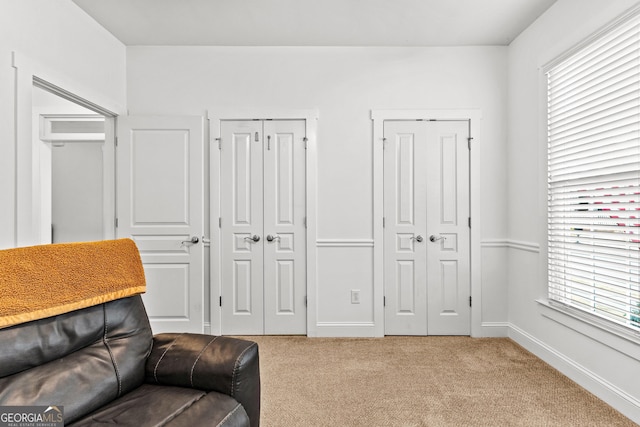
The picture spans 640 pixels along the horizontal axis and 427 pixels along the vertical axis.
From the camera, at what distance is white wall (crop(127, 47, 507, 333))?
11.6 ft

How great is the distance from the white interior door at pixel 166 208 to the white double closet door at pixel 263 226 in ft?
0.86

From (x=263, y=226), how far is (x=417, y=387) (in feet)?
6.36

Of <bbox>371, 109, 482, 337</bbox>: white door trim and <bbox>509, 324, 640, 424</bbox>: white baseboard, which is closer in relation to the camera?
<bbox>509, 324, 640, 424</bbox>: white baseboard

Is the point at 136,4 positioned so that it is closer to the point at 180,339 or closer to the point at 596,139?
→ the point at 180,339

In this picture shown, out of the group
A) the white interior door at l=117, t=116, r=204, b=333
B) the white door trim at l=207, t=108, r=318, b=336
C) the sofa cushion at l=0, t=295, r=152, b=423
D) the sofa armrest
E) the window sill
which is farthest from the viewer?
the white door trim at l=207, t=108, r=318, b=336

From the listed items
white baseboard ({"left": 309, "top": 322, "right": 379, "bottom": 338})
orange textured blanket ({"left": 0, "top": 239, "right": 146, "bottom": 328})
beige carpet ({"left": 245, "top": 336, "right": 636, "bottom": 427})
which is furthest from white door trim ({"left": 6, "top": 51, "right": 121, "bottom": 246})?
white baseboard ({"left": 309, "top": 322, "right": 379, "bottom": 338})

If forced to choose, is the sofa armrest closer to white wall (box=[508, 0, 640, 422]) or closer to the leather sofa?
the leather sofa

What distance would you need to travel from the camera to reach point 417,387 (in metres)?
2.44

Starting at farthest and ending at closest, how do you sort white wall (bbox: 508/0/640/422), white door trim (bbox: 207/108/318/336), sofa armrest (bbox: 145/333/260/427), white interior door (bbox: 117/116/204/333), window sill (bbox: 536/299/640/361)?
white door trim (bbox: 207/108/318/336) → white interior door (bbox: 117/116/204/333) → white wall (bbox: 508/0/640/422) → window sill (bbox: 536/299/640/361) → sofa armrest (bbox: 145/333/260/427)

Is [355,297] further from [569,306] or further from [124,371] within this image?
[124,371]

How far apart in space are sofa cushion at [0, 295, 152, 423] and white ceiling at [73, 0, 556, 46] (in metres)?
2.41

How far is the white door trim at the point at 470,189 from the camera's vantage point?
Answer: 11.5 ft

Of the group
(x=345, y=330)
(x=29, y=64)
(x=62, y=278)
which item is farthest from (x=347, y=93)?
(x=62, y=278)

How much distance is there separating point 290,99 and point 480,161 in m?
1.97
